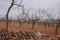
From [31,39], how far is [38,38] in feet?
4.51

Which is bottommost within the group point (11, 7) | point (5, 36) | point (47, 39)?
point (47, 39)

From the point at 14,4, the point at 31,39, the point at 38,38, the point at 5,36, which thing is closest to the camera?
the point at 5,36

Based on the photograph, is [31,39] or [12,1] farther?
[31,39]

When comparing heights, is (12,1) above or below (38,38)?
above

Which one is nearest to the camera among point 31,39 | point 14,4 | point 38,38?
point 14,4

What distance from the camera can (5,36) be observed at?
13758 mm

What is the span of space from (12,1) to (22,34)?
309cm

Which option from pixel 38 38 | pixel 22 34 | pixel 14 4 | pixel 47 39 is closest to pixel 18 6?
pixel 14 4

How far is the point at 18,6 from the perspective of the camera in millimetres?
14742

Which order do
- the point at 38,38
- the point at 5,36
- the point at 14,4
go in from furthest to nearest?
the point at 38,38 < the point at 14,4 < the point at 5,36

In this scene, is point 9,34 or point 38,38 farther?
point 38,38

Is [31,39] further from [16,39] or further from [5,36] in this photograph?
[5,36]

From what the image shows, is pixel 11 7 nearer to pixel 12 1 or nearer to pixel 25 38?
pixel 12 1

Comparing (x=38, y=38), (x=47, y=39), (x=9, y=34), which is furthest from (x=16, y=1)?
(x=47, y=39)
